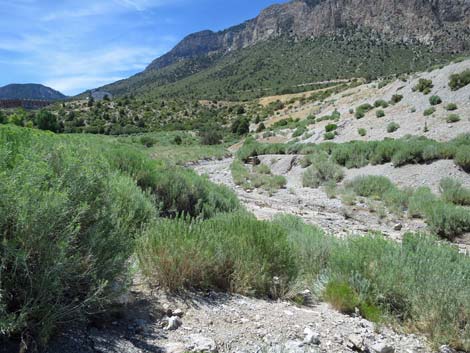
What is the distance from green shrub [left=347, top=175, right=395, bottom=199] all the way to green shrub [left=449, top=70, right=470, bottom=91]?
1157 centimetres

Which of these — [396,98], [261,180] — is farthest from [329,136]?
[261,180]

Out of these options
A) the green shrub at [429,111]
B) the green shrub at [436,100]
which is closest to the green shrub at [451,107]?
the green shrub at [429,111]

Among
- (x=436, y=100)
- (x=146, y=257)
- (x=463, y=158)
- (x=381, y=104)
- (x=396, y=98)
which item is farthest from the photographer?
(x=381, y=104)

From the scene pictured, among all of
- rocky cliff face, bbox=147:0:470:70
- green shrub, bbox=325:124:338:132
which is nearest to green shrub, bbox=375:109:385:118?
green shrub, bbox=325:124:338:132

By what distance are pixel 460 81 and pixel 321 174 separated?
1166 cm

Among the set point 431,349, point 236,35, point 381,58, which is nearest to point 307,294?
point 431,349

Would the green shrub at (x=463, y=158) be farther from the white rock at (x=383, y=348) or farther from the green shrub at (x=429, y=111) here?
the white rock at (x=383, y=348)

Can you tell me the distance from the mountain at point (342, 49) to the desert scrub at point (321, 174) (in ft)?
185

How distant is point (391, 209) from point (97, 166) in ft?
33.4

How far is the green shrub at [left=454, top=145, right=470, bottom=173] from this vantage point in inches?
524

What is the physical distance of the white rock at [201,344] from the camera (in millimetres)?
2956

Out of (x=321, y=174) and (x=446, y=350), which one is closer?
(x=446, y=350)

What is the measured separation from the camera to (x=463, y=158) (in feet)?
43.8

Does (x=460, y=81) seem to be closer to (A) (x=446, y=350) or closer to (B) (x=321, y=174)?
(B) (x=321, y=174)
